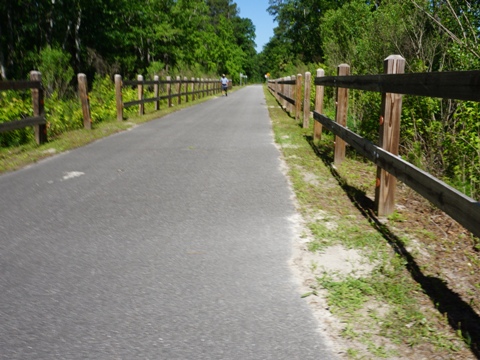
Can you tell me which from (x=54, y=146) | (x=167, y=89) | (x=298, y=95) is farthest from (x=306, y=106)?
(x=167, y=89)

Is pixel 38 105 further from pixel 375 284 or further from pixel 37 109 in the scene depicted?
pixel 375 284

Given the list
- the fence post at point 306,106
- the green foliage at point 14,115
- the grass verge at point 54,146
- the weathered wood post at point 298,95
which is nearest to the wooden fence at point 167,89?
the grass verge at point 54,146

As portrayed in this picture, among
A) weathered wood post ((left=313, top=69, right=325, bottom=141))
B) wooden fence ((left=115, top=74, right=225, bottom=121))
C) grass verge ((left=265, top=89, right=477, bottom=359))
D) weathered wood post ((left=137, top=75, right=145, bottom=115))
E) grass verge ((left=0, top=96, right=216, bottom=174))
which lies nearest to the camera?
grass verge ((left=265, top=89, right=477, bottom=359))

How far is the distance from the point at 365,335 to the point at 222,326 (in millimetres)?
782

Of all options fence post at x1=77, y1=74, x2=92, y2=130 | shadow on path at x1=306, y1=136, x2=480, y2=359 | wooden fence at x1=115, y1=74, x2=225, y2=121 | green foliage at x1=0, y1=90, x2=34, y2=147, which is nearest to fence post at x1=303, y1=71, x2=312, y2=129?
fence post at x1=77, y1=74, x2=92, y2=130

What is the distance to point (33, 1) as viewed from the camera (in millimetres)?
29062

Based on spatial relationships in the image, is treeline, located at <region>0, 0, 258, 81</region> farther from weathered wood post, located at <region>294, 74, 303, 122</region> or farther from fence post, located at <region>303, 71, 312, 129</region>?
fence post, located at <region>303, 71, 312, 129</region>

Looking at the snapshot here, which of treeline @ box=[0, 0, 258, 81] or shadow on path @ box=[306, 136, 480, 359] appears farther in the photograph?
treeline @ box=[0, 0, 258, 81]

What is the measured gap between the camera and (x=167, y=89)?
20.9m

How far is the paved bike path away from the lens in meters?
2.43

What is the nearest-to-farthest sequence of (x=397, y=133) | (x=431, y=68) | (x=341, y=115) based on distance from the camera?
(x=397, y=133) < (x=341, y=115) < (x=431, y=68)

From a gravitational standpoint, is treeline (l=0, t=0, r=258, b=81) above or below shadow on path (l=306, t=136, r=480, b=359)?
above

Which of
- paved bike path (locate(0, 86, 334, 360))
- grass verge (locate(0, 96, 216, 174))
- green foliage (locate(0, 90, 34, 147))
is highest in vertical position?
green foliage (locate(0, 90, 34, 147))

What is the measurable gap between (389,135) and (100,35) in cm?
3333
